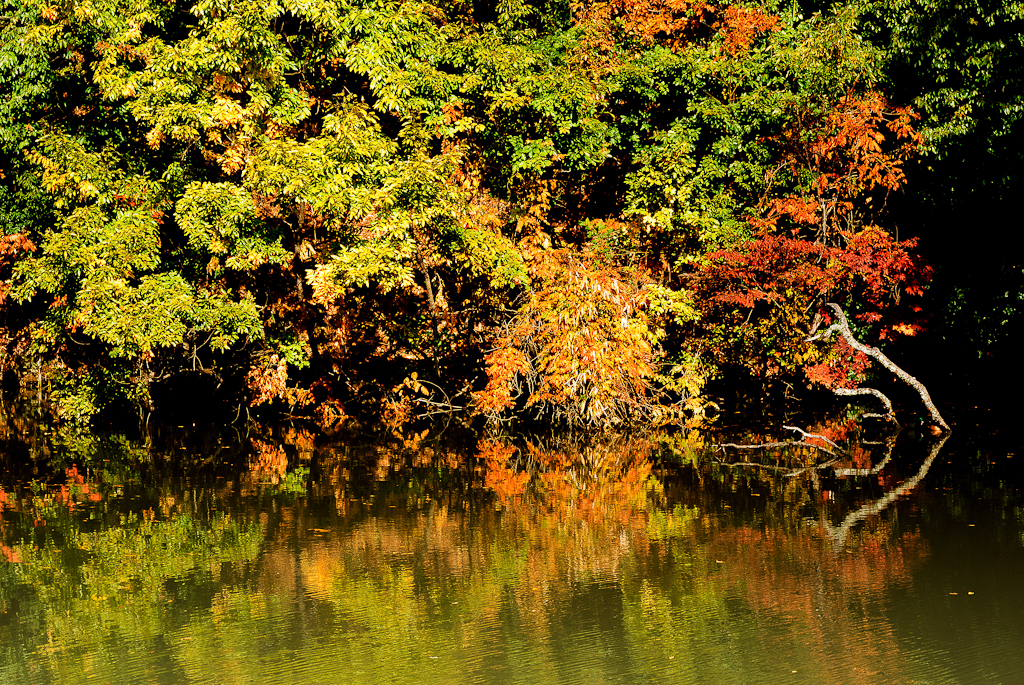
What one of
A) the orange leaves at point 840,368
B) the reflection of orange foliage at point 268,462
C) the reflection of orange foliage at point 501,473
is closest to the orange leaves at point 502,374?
the reflection of orange foliage at point 501,473

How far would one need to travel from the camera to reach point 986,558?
950 cm

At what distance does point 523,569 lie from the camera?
9.42m

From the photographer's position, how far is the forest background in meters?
18.4

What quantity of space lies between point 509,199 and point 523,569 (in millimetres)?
13071

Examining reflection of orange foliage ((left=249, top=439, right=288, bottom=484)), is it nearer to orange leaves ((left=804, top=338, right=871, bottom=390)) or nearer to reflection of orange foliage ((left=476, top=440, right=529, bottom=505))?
reflection of orange foliage ((left=476, top=440, right=529, bottom=505))

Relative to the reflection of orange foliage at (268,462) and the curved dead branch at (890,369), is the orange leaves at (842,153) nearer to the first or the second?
the curved dead branch at (890,369)

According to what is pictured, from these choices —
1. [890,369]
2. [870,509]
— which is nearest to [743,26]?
[890,369]

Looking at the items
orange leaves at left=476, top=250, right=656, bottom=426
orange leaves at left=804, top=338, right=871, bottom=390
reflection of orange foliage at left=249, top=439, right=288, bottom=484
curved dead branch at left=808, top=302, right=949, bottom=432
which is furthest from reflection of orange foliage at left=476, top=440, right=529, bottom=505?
orange leaves at left=804, top=338, right=871, bottom=390

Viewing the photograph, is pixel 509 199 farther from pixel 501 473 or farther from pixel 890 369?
pixel 501 473

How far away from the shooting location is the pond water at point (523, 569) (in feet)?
23.0

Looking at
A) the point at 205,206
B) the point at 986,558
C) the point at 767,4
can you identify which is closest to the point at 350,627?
the point at 986,558

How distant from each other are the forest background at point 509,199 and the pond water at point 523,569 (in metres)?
4.02

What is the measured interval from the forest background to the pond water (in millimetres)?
4016

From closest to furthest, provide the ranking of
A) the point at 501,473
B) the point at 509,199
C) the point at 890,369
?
the point at 501,473 → the point at 890,369 → the point at 509,199
